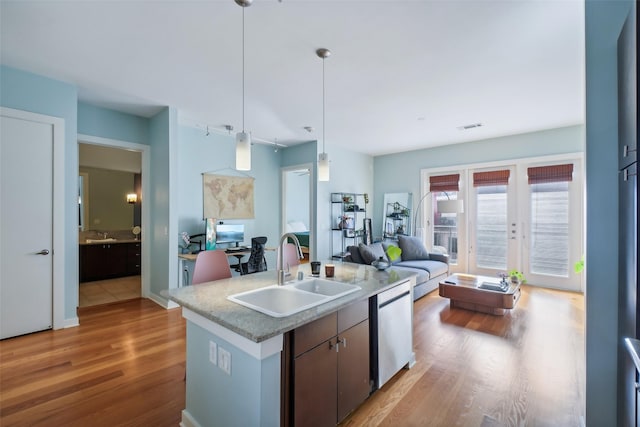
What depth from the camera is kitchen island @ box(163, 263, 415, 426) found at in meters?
1.30

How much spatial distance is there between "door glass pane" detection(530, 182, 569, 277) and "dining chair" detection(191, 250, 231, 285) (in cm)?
530

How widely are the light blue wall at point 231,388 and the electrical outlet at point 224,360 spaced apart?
22 millimetres

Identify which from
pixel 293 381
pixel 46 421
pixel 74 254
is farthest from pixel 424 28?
pixel 74 254

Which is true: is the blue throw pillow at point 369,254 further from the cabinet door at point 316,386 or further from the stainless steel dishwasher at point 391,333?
the cabinet door at point 316,386

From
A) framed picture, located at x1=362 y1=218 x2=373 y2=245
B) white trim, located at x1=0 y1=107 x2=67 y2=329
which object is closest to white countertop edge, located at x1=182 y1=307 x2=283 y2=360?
white trim, located at x1=0 y1=107 x2=67 y2=329

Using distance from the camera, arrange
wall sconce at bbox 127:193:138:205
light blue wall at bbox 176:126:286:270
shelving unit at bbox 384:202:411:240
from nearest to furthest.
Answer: light blue wall at bbox 176:126:286:270 → shelving unit at bbox 384:202:411:240 → wall sconce at bbox 127:193:138:205

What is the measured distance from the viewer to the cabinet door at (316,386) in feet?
4.86

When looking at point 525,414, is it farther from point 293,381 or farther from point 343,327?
point 293,381

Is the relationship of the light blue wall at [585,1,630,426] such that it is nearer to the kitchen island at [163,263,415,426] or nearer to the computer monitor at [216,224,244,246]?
the kitchen island at [163,263,415,426]

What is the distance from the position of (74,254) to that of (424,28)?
14.1 feet

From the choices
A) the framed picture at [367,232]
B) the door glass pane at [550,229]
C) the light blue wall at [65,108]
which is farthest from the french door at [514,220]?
the light blue wall at [65,108]

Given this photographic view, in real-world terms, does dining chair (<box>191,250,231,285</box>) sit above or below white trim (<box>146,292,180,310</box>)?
above

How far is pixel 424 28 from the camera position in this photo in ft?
7.22

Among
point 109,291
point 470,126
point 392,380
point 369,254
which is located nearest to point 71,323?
point 109,291
